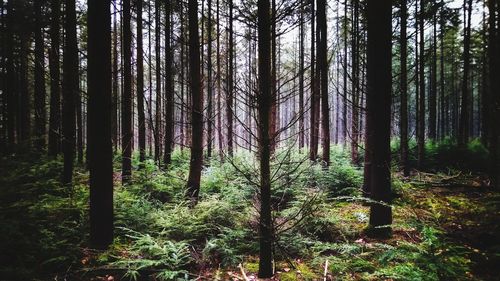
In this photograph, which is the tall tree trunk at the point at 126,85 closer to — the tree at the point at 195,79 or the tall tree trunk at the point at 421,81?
the tree at the point at 195,79

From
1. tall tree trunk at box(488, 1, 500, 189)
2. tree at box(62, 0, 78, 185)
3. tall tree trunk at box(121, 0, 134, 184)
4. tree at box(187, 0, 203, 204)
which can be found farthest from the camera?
tall tree trunk at box(121, 0, 134, 184)

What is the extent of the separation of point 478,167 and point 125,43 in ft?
58.8

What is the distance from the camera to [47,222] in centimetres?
618

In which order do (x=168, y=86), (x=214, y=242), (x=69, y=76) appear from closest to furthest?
1. (x=214, y=242)
2. (x=69, y=76)
3. (x=168, y=86)

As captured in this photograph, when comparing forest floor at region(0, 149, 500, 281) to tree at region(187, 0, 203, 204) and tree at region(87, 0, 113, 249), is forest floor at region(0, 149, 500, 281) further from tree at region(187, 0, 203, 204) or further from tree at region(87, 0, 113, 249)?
tree at region(187, 0, 203, 204)

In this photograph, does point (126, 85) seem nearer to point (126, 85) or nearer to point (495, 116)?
point (126, 85)

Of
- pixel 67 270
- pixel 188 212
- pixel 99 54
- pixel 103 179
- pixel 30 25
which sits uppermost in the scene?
pixel 30 25

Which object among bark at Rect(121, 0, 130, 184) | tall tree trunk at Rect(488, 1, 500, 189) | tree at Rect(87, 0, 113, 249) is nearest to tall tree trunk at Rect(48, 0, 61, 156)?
bark at Rect(121, 0, 130, 184)

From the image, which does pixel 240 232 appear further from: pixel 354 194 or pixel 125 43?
pixel 125 43

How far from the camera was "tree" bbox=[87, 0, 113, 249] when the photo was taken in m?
5.35

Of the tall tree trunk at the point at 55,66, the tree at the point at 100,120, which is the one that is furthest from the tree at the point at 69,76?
the tree at the point at 100,120

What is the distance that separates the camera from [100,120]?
543 centimetres

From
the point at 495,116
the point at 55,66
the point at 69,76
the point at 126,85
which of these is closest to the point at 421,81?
the point at 495,116

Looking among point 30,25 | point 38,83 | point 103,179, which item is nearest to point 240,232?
point 103,179
